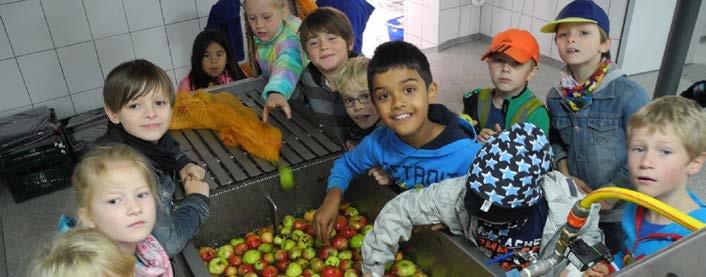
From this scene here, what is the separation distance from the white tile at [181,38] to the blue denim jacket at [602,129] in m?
2.85

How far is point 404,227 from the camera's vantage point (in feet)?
4.84

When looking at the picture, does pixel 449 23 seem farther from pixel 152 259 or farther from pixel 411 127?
pixel 152 259

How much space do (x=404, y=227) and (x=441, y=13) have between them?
3.73 m

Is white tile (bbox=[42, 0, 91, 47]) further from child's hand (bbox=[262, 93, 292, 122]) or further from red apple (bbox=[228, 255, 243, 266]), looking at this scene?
red apple (bbox=[228, 255, 243, 266])

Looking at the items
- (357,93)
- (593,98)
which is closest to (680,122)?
(593,98)

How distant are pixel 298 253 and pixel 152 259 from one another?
1.99ft

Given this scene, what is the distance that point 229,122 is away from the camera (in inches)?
80.7

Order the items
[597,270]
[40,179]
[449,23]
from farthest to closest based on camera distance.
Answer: [449,23] → [40,179] → [597,270]

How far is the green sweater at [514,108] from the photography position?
186cm

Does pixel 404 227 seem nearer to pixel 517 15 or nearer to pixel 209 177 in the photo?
pixel 209 177

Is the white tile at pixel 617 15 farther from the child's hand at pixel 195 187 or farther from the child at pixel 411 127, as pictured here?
the child's hand at pixel 195 187

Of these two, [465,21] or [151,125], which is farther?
[465,21]

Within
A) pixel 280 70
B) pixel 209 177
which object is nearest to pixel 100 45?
pixel 280 70

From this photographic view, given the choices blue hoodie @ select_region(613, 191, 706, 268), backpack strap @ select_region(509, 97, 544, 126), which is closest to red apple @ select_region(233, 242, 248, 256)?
backpack strap @ select_region(509, 97, 544, 126)
